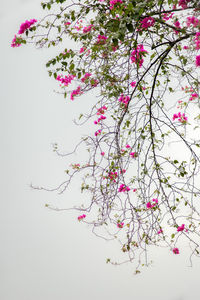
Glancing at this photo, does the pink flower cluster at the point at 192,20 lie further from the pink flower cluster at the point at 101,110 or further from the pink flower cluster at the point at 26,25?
the pink flower cluster at the point at 26,25

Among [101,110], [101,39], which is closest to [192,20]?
[101,39]

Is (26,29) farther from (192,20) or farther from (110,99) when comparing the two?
(192,20)

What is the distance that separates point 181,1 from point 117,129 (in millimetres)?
1118

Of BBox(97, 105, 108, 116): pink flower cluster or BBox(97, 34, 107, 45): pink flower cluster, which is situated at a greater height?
BBox(97, 34, 107, 45): pink flower cluster

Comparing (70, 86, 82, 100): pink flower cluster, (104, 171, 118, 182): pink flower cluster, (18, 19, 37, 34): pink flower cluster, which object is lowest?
(104, 171, 118, 182): pink flower cluster

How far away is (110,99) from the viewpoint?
130 inches

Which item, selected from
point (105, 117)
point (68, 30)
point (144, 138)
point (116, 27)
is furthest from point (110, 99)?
point (116, 27)

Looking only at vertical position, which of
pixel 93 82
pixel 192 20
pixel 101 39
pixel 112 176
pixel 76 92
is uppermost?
pixel 101 39

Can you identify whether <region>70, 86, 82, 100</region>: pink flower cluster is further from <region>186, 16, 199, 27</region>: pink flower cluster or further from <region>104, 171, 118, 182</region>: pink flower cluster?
<region>186, 16, 199, 27</region>: pink flower cluster

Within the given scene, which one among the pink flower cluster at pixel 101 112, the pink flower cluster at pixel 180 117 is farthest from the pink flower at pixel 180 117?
the pink flower cluster at pixel 101 112

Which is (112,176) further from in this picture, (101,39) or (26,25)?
(26,25)

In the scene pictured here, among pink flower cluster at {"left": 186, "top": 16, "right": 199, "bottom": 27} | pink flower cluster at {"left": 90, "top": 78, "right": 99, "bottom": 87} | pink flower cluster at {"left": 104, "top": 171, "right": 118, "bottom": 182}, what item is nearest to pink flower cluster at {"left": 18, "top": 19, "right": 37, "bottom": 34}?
pink flower cluster at {"left": 90, "top": 78, "right": 99, "bottom": 87}

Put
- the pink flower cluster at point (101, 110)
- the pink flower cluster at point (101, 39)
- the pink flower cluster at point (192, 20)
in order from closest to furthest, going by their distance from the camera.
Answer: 1. the pink flower cluster at point (192, 20)
2. the pink flower cluster at point (101, 39)
3. the pink flower cluster at point (101, 110)

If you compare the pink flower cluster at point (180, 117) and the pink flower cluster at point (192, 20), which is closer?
the pink flower cluster at point (192, 20)
